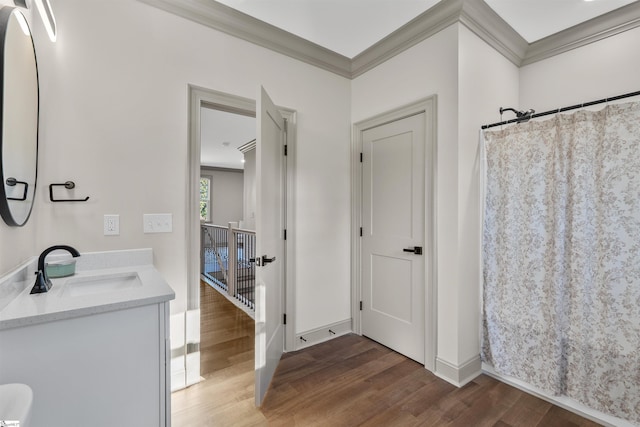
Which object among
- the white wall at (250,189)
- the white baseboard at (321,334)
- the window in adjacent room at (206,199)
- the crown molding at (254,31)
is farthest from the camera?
the window in adjacent room at (206,199)

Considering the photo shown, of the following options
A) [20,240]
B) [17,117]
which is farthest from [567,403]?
[17,117]

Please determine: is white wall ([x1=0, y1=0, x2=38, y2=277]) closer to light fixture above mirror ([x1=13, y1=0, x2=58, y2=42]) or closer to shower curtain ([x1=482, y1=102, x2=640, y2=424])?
light fixture above mirror ([x1=13, y1=0, x2=58, y2=42])

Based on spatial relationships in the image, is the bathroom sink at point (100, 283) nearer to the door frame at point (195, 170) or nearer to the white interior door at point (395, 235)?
the door frame at point (195, 170)

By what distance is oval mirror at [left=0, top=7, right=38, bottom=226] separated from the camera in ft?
3.66

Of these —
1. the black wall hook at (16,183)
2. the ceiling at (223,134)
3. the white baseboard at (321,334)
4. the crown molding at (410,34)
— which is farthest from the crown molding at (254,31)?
the white baseboard at (321,334)

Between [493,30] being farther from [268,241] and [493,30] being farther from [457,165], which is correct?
[268,241]

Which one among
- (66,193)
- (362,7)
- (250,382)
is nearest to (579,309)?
(250,382)

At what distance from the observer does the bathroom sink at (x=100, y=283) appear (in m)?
1.51

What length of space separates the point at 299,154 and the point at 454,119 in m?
1.29

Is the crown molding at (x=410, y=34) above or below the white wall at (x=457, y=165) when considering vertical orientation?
above

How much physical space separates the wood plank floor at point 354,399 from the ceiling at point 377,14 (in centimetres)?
277

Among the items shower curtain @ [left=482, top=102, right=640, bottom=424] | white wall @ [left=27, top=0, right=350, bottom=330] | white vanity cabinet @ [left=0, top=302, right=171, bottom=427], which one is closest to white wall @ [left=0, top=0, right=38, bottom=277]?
white wall @ [left=27, top=0, right=350, bottom=330]

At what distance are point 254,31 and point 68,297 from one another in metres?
2.20

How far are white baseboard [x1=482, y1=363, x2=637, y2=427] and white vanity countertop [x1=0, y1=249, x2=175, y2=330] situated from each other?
238 centimetres
